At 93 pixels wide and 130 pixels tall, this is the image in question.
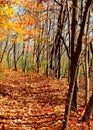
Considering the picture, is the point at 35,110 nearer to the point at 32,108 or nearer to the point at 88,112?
the point at 32,108

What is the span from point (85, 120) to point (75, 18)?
11.3 feet

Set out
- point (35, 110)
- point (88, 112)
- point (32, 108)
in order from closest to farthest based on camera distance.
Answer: point (88, 112), point (35, 110), point (32, 108)

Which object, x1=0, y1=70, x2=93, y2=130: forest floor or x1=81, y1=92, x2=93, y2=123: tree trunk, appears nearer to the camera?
x1=0, y1=70, x2=93, y2=130: forest floor

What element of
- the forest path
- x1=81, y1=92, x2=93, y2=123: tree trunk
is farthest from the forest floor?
x1=81, y1=92, x2=93, y2=123: tree trunk

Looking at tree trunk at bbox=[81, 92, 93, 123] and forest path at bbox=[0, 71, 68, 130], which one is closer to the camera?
forest path at bbox=[0, 71, 68, 130]

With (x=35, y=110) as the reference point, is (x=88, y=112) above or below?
above

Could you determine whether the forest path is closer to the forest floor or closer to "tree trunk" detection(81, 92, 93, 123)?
the forest floor

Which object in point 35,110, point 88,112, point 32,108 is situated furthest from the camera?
point 32,108

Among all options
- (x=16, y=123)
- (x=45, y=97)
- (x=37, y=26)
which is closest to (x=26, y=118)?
(x=16, y=123)

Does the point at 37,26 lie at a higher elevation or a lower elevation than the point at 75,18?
higher

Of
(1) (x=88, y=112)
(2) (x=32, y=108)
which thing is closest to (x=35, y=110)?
(2) (x=32, y=108)

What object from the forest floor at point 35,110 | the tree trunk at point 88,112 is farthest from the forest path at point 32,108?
the tree trunk at point 88,112

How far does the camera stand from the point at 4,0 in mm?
12539

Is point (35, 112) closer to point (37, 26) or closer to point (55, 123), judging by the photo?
point (55, 123)
